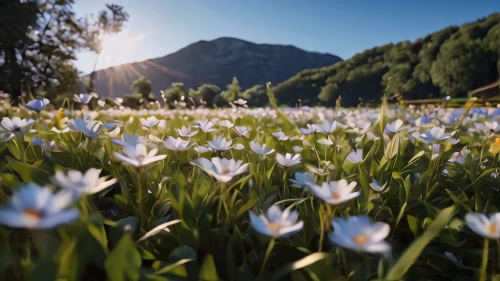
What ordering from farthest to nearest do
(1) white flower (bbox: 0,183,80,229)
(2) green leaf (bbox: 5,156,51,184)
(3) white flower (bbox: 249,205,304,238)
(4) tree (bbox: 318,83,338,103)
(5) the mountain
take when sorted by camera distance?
(5) the mountain, (4) tree (bbox: 318,83,338,103), (2) green leaf (bbox: 5,156,51,184), (3) white flower (bbox: 249,205,304,238), (1) white flower (bbox: 0,183,80,229)

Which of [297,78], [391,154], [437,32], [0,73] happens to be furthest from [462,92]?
[391,154]

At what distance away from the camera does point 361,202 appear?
108 cm

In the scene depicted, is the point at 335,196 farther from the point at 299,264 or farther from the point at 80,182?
the point at 80,182

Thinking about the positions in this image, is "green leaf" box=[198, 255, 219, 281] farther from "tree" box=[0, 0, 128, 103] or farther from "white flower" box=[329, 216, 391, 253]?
"tree" box=[0, 0, 128, 103]

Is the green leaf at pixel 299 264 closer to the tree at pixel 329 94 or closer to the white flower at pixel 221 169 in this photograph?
the white flower at pixel 221 169

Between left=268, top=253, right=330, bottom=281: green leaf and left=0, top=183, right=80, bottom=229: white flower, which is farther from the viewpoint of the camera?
left=268, top=253, right=330, bottom=281: green leaf

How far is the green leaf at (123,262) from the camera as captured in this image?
60 centimetres

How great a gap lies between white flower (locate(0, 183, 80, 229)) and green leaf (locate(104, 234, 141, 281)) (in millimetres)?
95

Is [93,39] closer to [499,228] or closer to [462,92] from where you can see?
[499,228]

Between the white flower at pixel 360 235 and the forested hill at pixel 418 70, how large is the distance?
3541 centimetres

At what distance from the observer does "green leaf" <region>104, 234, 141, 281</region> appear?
60 cm

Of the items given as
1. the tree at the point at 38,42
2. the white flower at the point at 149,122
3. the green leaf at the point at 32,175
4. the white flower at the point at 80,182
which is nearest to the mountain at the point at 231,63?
the tree at the point at 38,42

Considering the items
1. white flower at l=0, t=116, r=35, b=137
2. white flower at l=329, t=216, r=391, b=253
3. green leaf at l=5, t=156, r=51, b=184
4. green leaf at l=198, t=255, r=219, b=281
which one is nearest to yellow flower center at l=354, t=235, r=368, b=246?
white flower at l=329, t=216, r=391, b=253

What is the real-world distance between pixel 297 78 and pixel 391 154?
60.5m
